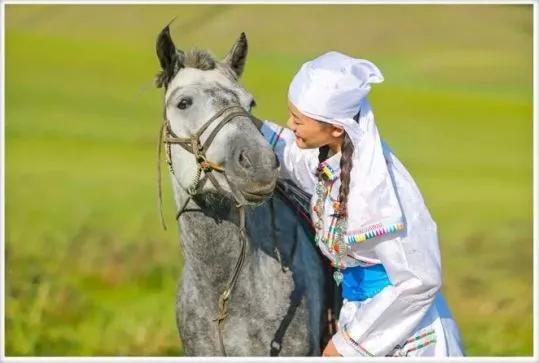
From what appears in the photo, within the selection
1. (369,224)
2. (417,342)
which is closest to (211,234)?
(369,224)

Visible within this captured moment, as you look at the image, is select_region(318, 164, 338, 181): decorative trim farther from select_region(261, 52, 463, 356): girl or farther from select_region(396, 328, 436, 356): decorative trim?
select_region(396, 328, 436, 356): decorative trim

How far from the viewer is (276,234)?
4352 millimetres

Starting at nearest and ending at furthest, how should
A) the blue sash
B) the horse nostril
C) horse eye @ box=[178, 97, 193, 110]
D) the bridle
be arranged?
the blue sash < the horse nostril < the bridle < horse eye @ box=[178, 97, 193, 110]

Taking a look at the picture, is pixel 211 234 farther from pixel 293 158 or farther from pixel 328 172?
pixel 328 172

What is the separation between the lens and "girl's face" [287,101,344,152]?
3598mm

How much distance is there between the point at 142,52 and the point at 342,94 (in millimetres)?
10249

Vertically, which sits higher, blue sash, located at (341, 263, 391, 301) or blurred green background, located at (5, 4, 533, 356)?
blue sash, located at (341, 263, 391, 301)

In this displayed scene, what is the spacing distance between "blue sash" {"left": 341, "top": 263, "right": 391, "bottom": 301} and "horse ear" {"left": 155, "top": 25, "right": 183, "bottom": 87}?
1.19 meters

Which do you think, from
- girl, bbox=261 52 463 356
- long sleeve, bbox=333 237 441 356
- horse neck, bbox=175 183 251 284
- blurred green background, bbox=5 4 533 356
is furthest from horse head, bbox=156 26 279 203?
blurred green background, bbox=5 4 533 356

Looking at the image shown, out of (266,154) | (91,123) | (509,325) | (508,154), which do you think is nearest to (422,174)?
(508,154)

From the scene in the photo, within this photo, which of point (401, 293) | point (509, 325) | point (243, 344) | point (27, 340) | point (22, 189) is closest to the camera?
point (401, 293)

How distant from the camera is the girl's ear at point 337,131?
359 centimetres

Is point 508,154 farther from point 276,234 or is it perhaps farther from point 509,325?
point 276,234

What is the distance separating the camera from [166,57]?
13.8ft
